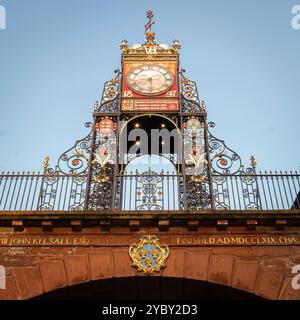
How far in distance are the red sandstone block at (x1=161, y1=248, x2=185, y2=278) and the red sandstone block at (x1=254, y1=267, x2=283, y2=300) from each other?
188 cm

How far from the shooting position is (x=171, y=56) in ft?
54.4

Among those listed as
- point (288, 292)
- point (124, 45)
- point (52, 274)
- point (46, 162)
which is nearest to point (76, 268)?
point (52, 274)

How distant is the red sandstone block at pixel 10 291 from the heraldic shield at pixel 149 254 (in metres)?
2.92

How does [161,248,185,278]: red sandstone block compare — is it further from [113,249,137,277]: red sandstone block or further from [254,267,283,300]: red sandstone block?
[254,267,283,300]: red sandstone block

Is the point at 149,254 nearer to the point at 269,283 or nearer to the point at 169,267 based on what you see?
the point at 169,267

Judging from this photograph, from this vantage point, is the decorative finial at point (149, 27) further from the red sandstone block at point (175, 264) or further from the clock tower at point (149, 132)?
the red sandstone block at point (175, 264)

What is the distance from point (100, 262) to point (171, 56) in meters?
8.74

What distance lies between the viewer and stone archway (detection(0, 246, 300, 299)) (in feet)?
35.2

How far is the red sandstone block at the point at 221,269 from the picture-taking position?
1082 cm

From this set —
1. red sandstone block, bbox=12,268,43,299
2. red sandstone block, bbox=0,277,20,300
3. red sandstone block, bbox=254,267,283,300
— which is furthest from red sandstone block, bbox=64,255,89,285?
red sandstone block, bbox=254,267,283,300

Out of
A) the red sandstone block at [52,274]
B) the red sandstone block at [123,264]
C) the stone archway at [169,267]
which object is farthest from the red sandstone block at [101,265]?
the red sandstone block at [52,274]
